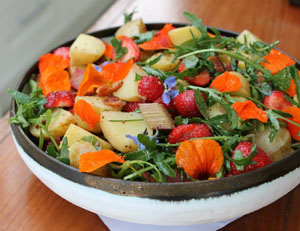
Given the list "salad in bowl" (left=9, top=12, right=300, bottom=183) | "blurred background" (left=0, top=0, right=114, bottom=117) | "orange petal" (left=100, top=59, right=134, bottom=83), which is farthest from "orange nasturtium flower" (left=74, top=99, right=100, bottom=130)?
"blurred background" (left=0, top=0, right=114, bottom=117)

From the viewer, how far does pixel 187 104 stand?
0.88m

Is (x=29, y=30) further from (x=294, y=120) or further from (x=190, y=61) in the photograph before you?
(x=294, y=120)

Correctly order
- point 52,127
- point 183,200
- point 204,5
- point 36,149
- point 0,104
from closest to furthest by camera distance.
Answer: point 183,200
point 36,149
point 52,127
point 204,5
point 0,104

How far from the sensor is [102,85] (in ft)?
3.22

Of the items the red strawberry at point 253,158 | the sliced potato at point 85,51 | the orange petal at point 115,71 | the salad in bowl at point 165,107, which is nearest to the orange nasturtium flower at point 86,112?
the salad in bowl at point 165,107

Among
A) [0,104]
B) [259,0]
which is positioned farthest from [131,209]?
[0,104]

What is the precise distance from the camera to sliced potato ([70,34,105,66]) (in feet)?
3.58

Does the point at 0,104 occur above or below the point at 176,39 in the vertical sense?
below

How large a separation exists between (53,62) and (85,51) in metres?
0.11

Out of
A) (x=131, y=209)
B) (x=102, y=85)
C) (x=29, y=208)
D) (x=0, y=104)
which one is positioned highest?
(x=102, y=85)

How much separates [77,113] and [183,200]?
35cm

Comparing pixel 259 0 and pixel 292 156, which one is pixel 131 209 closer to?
pixel 292 156

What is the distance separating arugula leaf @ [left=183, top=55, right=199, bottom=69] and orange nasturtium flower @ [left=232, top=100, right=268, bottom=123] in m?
0.18

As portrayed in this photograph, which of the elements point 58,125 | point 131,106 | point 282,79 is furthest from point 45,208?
point 282,79
